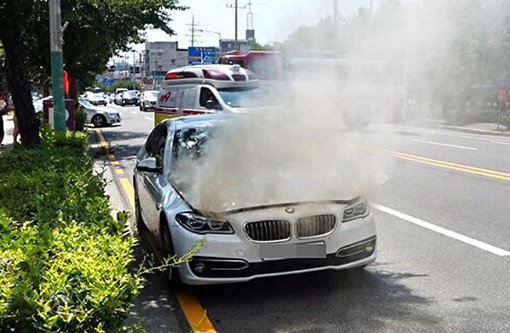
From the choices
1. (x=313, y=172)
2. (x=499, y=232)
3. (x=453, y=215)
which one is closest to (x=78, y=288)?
(x=313, y=172)

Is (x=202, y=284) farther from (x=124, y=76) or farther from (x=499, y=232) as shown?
(x=124, y=76)

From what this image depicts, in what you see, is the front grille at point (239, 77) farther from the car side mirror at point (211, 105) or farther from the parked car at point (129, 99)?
the parked car at point (129, 99)

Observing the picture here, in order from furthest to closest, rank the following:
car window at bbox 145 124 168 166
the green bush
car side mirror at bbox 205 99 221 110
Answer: car side mirror at bbox 205 99 221 110, car window at bbox 145 124 168 166, the green bush

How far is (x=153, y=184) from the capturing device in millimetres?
6473

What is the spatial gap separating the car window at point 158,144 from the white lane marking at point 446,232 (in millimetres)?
3465

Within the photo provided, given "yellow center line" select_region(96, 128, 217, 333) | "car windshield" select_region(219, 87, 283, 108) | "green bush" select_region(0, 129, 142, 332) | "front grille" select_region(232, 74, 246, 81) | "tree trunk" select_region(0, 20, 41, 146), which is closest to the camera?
"green bush" select_region(0, 129, 142, 332)

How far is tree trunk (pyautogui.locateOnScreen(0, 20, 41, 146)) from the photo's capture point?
16.0 metres

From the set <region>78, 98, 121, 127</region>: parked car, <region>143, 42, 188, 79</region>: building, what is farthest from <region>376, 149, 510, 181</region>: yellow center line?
<region>143, 42, 188, 79</region>: building

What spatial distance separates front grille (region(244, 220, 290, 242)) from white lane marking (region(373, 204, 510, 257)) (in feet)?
9.13

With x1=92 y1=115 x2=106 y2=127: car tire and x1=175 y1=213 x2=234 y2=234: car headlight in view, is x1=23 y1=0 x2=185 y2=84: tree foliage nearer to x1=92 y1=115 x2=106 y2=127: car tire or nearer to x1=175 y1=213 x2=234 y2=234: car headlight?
x1=92 y1=115 x2=106 y2=127: car tire

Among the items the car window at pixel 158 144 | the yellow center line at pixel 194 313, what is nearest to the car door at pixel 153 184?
the car window at pixel 158 144

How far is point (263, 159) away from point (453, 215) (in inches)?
A: 142

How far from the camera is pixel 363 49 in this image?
7363 mm

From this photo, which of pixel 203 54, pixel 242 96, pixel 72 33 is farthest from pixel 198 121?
pixel 203 54
